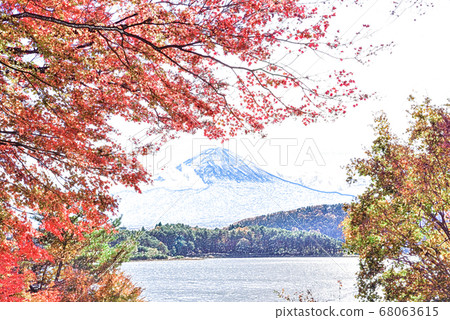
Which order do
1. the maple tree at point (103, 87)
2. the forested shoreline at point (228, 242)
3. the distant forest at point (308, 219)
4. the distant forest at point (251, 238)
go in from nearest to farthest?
the maple tree at point (103, 87) → the distant forest at point (308, 219) → the distant forest at point (251, 238) → the forested shoreline at point (228, 242)

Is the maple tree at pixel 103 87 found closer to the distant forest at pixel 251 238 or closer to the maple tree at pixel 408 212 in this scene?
the maple tree at pixel 408 212

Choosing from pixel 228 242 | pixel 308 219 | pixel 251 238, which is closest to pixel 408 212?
pixel 308 219

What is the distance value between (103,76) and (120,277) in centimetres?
1081

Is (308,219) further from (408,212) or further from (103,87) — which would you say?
(103,87)

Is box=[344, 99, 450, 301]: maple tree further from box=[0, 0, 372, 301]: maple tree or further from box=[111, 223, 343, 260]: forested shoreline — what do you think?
box=[111, 223, 343, 260]: forested shoreline

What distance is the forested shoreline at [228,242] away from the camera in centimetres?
5797

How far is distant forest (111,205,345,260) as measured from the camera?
5694cm

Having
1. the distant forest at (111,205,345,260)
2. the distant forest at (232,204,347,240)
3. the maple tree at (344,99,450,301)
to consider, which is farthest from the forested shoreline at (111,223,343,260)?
the maple tree at (344,99,450,301)

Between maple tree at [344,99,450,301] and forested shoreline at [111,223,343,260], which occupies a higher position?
maple tree at [344,99,450,301]

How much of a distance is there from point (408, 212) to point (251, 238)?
6782cm

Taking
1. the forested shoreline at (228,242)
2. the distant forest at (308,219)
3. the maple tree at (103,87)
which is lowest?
the forested shoreline at (228,242)

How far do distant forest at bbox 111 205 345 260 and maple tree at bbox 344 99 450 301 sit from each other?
39.3 meters

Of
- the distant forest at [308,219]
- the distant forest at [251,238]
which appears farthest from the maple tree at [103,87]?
the distant forest at [251,238]
